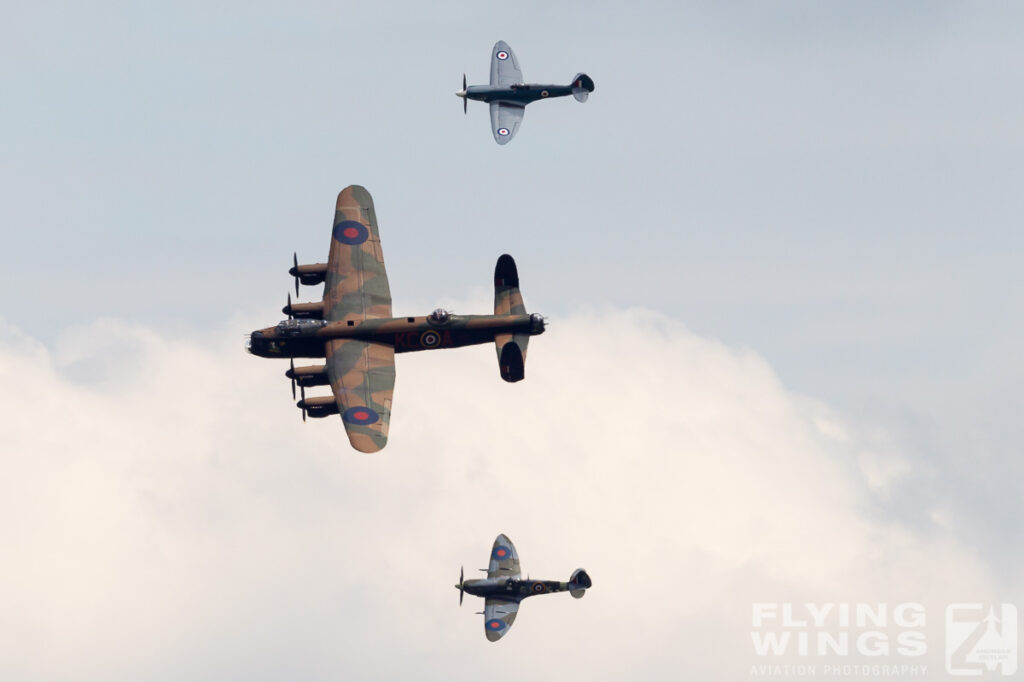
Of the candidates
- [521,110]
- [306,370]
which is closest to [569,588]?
[306,370]

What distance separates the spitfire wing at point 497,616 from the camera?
105m

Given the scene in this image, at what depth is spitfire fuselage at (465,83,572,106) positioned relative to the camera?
394 ft

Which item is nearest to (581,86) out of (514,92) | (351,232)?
(514,92)

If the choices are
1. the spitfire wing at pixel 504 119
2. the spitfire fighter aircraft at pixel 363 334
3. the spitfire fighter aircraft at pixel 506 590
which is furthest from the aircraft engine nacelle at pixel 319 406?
the spitfire wing at pixel 504 119

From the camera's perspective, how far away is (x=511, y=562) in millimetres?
108312

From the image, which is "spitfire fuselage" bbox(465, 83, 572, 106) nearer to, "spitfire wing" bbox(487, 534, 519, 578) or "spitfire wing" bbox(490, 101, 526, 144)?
"spitfire wing" bbox(490, 101, 526, 144)

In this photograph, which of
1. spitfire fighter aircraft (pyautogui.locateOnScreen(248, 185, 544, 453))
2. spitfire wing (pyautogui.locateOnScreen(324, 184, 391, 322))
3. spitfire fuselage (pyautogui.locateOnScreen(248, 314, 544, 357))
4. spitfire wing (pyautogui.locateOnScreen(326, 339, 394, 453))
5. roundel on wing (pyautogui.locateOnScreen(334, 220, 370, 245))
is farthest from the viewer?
roundel on wing (pyautogui.locateOnScreen(334, 220, 370, 245))

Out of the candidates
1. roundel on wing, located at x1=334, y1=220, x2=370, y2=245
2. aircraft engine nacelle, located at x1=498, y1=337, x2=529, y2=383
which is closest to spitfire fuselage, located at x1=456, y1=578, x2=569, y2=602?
aircraft engine nacelle, located at x1=498, y1=337, x2=529, y2=383

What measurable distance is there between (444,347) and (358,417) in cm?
809

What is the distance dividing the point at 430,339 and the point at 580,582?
18.2 metres

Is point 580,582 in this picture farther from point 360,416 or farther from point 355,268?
point 355,268

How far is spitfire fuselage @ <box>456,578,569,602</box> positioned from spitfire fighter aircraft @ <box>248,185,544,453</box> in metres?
13.6

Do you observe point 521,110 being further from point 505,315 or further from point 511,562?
point 511,562

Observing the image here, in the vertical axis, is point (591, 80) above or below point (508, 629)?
above
